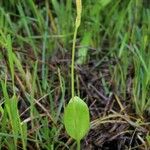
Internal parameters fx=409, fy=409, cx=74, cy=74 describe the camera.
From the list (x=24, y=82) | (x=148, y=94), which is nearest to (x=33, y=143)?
(x=24, y=82)

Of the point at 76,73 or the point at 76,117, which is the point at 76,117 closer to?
the point at 76,117

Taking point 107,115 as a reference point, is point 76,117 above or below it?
above

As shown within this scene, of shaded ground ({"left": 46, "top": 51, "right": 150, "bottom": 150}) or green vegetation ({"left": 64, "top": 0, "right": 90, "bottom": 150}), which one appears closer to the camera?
green vegetation ({"left": 64, "top": 0, "right": 90, "bottom": 150})

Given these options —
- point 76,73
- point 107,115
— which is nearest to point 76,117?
point 107,115

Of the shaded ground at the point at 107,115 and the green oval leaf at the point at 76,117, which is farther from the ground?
the green oval leaf at the point at 76,117

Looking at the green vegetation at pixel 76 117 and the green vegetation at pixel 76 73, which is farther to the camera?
the green vegetation at pixel 76 73
